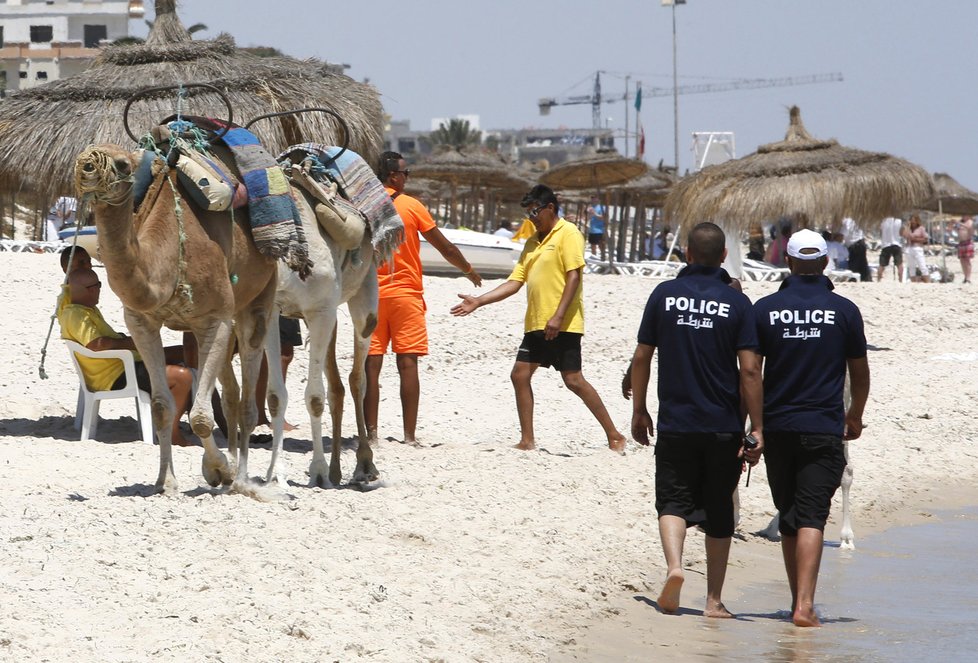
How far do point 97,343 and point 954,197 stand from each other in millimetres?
33494

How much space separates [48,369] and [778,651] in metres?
8.00

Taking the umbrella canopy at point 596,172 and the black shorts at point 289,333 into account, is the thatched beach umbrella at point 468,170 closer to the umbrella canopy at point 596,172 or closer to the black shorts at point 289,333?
the umbrella canopy at point 596,172

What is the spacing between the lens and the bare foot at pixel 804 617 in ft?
20.0

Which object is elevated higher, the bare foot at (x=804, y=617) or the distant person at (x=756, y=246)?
the distant person at (x=756, y=246)

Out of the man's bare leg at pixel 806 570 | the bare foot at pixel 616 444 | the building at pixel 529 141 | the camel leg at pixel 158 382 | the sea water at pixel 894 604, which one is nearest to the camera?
the sea water at pixel 894 604

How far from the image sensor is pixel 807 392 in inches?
234

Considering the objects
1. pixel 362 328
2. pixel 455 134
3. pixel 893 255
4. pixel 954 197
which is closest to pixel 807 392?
pixel 362 328

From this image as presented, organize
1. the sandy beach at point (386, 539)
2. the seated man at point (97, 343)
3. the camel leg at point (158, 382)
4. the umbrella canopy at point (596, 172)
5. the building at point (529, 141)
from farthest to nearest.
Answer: the building at point (529, 141)
the umbrella canopy at point (596, 172)
the seated man at point (97, 343)
the camel leg at point (158, 382)
the sandy beach at point (386, 539)

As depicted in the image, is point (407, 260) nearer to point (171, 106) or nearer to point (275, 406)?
point (275, 406)

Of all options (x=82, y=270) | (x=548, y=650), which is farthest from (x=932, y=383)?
(x=548, y=650)

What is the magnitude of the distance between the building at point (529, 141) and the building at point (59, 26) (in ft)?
140

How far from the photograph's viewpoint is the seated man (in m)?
8.87

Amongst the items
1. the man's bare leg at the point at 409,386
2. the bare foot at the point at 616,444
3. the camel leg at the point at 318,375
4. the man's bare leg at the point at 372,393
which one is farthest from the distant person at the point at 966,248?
the camel leg at the point at 318,375

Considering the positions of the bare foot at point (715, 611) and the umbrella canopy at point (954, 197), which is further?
the umbrella canopy at point (954, 197)
